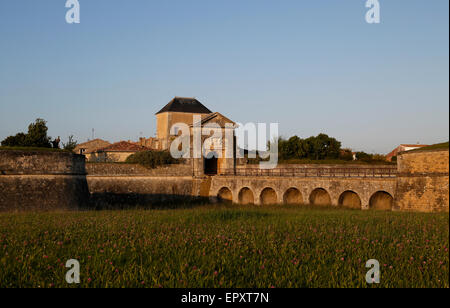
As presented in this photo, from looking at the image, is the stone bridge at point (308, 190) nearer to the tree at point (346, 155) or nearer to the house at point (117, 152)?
the tree at point (346, 155)

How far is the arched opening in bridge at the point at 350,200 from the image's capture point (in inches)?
1097

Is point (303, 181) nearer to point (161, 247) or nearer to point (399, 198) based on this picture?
point (399, 198)

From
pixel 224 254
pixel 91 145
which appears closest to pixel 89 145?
pixel 91 145

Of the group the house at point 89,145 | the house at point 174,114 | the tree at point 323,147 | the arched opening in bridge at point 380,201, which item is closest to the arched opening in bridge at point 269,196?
the arched opening in bridge at point 380,201

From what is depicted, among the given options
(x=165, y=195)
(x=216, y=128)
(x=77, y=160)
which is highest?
(x=216, y=128)

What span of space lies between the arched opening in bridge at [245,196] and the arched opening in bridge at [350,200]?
9723mm

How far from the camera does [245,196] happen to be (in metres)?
36.8

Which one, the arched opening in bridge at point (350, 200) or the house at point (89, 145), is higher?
the house at point (89, 145)

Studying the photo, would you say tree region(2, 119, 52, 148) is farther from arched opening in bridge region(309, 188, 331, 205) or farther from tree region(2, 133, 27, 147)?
arched opening in bridge region(309, 188, 331, 205)

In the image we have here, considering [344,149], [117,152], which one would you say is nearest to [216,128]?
[117,152]

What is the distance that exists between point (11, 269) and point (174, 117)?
4652 cm

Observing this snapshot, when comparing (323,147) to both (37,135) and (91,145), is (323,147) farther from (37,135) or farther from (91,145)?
(91,145)
